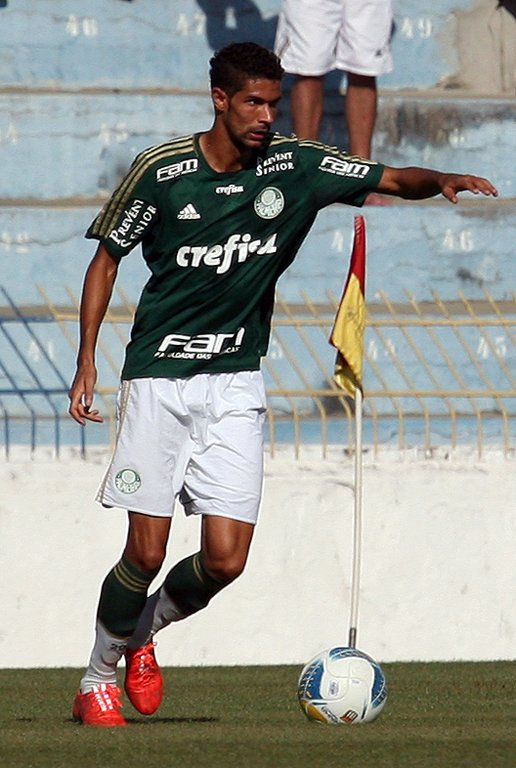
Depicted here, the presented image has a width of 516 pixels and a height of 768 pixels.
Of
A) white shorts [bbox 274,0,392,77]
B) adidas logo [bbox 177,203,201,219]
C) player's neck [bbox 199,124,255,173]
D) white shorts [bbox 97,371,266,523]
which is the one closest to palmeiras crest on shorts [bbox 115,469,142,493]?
white shorts [bbox 97,371,266,523]

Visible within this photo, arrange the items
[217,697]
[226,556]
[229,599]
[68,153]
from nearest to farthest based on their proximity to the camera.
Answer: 1. [226,556]
2. [217,697]
3. [229,599]
4. [68,153]

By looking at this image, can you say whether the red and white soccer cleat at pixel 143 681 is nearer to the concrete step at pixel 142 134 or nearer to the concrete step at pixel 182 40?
the concrete step at pixel 142 134

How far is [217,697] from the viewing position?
297 inches

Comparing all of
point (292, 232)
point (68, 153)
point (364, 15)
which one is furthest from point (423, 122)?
point (292, 232)

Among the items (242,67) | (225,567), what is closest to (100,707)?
(225,567)

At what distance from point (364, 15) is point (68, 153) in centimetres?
207

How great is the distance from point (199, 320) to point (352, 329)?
1.71 m

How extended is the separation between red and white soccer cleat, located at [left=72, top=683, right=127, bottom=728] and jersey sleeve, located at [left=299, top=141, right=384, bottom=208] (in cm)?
177

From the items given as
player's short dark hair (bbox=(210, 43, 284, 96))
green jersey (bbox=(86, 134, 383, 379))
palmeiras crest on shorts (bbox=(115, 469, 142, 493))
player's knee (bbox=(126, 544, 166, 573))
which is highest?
player's short dark hair (bbox=(210, 43, 284, 96))

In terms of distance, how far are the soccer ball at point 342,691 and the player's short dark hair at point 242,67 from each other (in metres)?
1.91

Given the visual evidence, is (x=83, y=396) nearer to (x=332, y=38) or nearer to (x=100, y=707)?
(x=100, y=707)

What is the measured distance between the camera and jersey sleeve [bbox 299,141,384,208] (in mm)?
6117

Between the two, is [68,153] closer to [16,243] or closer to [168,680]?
[16,243]

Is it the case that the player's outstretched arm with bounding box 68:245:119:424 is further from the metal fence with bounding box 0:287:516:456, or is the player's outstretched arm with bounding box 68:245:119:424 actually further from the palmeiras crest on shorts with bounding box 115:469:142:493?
the metal fence with bounding box 0:287:516:456
